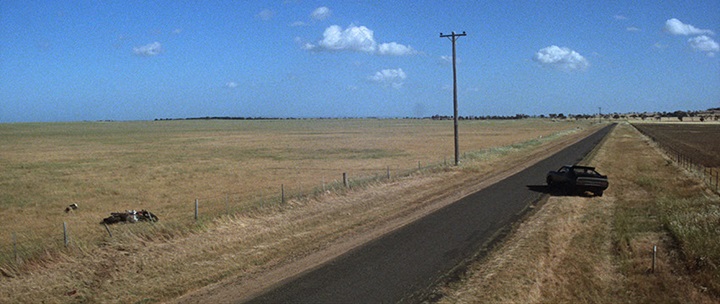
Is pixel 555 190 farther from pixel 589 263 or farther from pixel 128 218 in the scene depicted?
pixel 128 218

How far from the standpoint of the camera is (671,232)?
49.7ft

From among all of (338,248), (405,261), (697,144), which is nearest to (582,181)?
(405,261)

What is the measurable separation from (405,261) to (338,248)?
2107 mm

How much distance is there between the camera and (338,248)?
1388 cm

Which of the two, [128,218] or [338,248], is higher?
[338,248]

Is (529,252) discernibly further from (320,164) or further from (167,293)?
(320,164)

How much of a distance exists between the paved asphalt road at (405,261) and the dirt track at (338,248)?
0.37 meters

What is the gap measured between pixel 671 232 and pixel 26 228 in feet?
78.9

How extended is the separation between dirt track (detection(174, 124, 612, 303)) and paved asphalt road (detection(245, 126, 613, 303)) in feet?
1.20

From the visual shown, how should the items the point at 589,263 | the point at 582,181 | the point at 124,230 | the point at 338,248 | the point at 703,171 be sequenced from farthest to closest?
1. the point at 703,171
2. the point at 582,181
3. the point at 124,230
4. the point at 338,248
5. the point at 589,263

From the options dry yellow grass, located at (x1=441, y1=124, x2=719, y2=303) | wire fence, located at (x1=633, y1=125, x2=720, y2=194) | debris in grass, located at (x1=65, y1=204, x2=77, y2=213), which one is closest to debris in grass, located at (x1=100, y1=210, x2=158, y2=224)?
debris in grass, located at (x1=65, y1=204, x2=77, y2=213)

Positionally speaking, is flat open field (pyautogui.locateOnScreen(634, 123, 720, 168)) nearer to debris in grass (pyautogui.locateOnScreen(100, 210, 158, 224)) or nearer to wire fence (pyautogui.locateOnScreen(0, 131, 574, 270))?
→ wire fence (pyautogui.locateOnScreen(0, 131, 574, 270))

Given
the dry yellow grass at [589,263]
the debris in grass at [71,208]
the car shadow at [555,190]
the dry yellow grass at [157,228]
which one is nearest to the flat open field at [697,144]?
the dry yellow grass at [157,228]

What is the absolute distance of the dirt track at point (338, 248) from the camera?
10539mm
